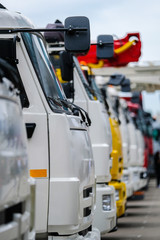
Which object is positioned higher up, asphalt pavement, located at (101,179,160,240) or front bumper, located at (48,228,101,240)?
front bumper, located at (48,228,101,240)

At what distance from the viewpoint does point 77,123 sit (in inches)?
277

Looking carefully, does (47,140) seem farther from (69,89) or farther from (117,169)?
(117,169)

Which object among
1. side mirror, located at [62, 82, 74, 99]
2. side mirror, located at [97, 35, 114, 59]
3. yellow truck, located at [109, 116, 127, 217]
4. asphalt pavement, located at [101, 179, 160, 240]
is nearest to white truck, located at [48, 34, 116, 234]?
side mirror, located at [62, 82, 74, 99]

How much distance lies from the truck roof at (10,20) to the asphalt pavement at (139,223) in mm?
6344

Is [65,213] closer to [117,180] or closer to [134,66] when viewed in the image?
[117,180]

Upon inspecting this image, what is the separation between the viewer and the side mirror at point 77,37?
22.2ft

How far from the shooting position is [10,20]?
675cm

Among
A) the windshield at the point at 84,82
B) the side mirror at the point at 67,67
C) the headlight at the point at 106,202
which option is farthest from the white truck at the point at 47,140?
the windshield at the point at 84,82

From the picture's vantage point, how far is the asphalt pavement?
1301 cm

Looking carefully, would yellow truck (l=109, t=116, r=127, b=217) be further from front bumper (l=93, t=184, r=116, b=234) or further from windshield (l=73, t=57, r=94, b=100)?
front bumper (l=93, t=184, r=116, b=234)

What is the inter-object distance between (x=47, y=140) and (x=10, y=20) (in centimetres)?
110

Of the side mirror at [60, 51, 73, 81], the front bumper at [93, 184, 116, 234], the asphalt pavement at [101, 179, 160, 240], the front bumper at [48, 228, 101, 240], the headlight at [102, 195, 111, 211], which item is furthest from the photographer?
the asphalt pavement at [101, 179, 160, 240]

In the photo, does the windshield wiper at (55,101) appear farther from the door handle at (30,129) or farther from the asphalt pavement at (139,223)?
the asphalt pavement at (139,223)

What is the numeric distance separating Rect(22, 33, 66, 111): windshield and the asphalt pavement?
5.87 metres
